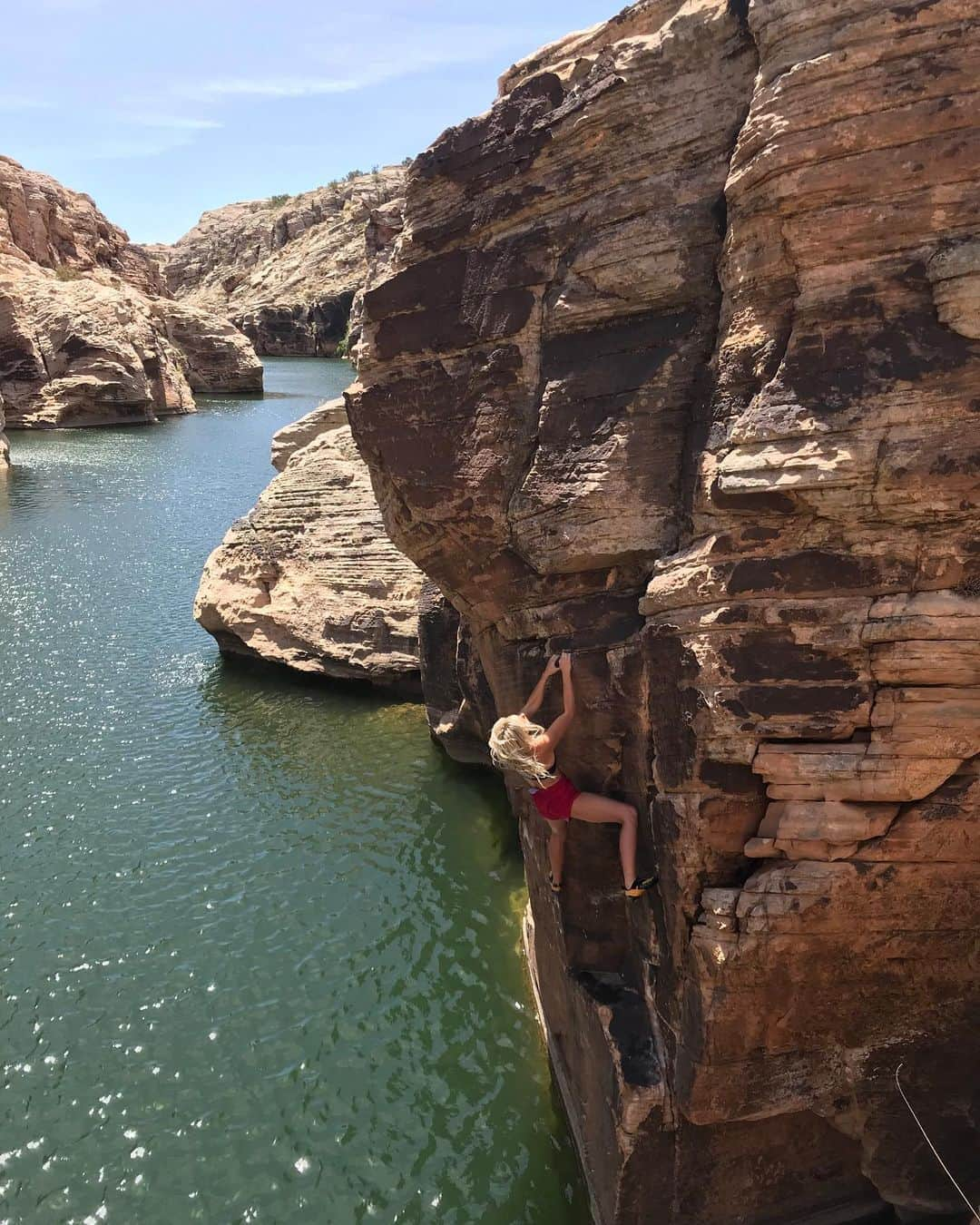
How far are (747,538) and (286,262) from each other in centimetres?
10315

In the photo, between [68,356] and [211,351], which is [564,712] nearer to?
[68,356]


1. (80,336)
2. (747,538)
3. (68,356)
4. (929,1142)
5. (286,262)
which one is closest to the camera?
(747,538)

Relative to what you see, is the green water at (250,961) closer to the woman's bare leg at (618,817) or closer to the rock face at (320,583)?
the rock face at (320,583)

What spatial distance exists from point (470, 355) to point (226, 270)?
385ft

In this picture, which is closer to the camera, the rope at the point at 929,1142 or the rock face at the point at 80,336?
the rope at the point at 929,1142

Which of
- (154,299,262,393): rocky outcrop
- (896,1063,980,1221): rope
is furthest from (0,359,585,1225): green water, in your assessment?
(154,299,262,393): rocky outcrop

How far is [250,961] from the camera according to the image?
9.66 meters

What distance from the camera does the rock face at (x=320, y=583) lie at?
15.9 meters

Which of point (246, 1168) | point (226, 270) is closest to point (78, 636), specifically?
point (246, 1168)

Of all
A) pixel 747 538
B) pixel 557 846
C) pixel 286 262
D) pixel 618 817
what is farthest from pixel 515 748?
pixel 286 262

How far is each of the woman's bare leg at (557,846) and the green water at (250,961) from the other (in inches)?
97.3

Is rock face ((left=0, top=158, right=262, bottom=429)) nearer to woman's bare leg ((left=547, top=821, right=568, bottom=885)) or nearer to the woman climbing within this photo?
the woman climbing

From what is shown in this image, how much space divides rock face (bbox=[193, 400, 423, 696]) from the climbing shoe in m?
9.64

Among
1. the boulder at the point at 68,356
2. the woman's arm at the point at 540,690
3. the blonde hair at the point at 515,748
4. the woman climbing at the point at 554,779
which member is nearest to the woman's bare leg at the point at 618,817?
the woman climbing at the point at 554,779
